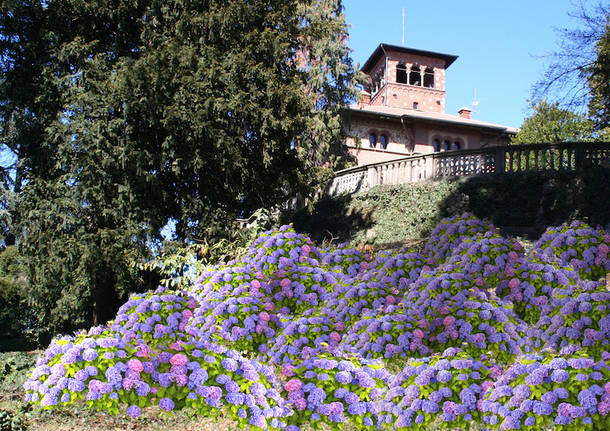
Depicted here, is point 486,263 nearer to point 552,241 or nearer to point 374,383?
point 552,241

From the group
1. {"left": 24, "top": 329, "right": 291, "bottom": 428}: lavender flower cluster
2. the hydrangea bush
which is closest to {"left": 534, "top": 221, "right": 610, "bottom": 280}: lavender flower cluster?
the hydrangea bush

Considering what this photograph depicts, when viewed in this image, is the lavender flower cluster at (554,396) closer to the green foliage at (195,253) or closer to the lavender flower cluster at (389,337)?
the lavender flower cluster at (389,337)

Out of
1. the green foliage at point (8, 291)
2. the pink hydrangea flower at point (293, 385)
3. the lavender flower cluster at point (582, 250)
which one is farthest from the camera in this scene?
the green foliage at point (8, 291)

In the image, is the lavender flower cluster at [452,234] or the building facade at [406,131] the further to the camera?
the building facade at [406,131]

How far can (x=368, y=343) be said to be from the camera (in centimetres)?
653

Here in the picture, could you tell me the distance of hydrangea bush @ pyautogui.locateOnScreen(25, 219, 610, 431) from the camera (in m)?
4.84

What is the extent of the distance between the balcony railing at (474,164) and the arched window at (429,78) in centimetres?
3142

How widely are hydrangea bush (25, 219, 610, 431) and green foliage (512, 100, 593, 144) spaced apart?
27229mm

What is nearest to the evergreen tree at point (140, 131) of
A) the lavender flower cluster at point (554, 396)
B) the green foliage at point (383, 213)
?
the green foliage at point (383, 213)

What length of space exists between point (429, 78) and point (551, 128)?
18.0m

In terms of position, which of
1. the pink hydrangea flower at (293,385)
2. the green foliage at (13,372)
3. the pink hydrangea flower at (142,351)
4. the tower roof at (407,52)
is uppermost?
the tower roof at (407,52)

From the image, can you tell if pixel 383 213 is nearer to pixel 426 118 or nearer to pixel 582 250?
pixel 582 250

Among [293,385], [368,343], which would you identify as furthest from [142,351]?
[368,343]

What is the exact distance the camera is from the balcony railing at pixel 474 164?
54.3 ft
